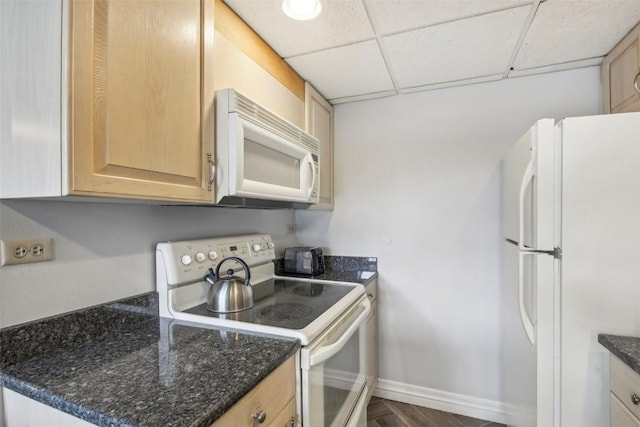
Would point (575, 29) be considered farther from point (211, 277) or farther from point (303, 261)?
point (211, 277)

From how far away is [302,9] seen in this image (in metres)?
1.25

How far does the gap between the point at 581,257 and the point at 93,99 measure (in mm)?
1684

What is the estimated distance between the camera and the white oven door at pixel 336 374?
1.02 m

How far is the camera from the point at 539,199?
3.97 feet

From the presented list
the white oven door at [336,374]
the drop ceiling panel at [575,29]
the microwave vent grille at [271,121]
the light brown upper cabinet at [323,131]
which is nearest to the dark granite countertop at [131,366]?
Result: the white oven door at [336,374]

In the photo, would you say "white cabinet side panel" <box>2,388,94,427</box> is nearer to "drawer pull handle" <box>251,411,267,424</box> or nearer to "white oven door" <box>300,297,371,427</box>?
"drawer pull handle" <box>251,411,267,424</box>

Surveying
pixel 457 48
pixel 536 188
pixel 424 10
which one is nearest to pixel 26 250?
pixel 424 10

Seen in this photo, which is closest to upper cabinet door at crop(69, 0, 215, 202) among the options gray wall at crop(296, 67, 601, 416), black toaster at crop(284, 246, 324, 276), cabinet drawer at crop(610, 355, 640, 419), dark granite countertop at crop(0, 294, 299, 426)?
dark granite countertop at crop(0, 294, 299, 426)

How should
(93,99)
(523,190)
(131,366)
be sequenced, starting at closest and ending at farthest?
(93,99)
(131,366)
(523,190)

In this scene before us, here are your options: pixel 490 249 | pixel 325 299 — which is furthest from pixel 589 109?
pixel 325 299

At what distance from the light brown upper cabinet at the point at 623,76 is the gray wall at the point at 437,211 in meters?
0.15

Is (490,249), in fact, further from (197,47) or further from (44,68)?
(44,68)

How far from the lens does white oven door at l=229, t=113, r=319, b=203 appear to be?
112cm

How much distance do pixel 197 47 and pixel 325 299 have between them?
3.90 ft
